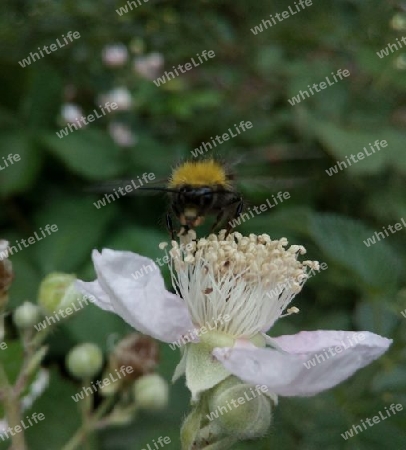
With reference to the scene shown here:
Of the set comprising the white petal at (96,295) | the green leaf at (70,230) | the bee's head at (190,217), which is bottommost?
the white petal at (96,295)

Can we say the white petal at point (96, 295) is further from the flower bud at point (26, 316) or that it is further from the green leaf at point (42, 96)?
the green leaf at point (42, 96)

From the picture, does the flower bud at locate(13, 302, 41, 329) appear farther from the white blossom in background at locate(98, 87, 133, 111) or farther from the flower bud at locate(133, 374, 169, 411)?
the white blossom in background at locate(98, 87, 133, 111)

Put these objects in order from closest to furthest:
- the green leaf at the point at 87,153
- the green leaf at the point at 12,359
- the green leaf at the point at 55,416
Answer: the green leaf at the point at 12,359 < the green leaf at the point at 55,416 < the green leaf at the point at 87,153

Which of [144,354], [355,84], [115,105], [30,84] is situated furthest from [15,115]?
[144,354]

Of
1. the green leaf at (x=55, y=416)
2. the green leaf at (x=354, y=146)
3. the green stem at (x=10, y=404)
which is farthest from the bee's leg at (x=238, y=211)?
the green leaf at (x=354, y=146)

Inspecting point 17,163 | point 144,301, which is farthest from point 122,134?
point 144,301

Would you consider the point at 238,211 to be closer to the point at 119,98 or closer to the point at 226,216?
the point at 226,216
